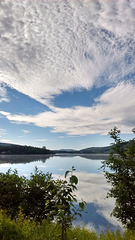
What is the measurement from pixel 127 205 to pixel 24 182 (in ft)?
19.5

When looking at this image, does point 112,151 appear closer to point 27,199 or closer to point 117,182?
point 117,182

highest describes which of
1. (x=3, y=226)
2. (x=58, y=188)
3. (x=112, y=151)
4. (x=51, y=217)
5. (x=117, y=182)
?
(x=112, y=151)

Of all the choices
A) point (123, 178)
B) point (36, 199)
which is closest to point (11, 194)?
point (36, 199)

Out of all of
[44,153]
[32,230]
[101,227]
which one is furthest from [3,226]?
[44,153]

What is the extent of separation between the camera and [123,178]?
30.5 feet

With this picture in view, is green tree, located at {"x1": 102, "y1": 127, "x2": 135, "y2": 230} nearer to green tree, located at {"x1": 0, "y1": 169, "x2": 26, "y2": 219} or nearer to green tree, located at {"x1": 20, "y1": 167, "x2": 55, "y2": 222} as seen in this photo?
green tree, located at {"x1": 20, "y1": 167, "x2": 55, "y2": 222}

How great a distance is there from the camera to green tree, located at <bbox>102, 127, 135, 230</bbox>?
8906 mm

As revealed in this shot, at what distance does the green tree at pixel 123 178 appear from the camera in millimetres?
8906

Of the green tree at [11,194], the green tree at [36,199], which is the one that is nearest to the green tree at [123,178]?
the green tree at [36,199]

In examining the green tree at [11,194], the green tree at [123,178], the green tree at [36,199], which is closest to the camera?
the green tree at [36,199]

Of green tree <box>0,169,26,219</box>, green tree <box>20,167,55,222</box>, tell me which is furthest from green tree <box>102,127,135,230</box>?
green tree <box>0,169,26,219</box>

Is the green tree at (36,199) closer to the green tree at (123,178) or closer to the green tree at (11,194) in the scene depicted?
the green tree at (11,194)

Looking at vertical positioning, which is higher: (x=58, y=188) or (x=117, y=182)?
(x=58, y=188)

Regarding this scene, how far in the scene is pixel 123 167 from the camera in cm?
962
